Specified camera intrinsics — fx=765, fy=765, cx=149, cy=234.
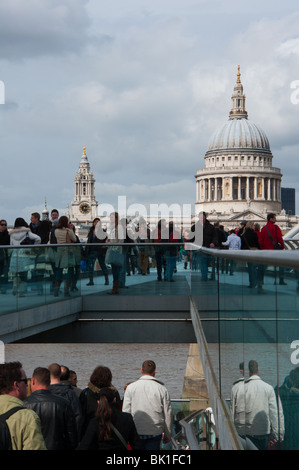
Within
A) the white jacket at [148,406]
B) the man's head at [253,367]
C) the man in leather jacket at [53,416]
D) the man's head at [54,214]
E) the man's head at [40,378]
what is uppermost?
the man's head at [54,214]

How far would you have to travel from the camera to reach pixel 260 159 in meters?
146

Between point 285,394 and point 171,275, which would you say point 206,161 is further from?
point 285,394

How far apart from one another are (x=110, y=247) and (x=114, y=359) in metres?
10.6

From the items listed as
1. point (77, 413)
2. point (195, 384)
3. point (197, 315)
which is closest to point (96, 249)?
point (195, 384)

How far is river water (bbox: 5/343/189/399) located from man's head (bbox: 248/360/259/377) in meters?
18.0

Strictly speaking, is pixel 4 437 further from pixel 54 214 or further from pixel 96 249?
pixel 54 214

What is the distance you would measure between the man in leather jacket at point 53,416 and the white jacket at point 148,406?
6.81 feet

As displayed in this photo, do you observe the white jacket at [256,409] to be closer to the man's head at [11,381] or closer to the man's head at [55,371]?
the man's head at [11,381]

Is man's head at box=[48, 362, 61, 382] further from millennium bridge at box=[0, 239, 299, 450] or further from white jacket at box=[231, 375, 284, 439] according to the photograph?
white jacket at box=[231, 375, 284, 439]

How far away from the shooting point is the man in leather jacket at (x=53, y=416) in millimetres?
6094

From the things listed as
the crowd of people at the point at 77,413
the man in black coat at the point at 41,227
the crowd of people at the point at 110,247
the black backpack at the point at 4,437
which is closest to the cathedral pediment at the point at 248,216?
the crowd of people at the point at 110,247

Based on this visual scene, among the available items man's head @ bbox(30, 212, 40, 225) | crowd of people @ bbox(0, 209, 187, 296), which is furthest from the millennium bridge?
man's head @ bbox(30, 212, 40, 225)

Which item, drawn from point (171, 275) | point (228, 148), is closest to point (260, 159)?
point (228, 148)

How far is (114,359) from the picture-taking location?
27.0m
